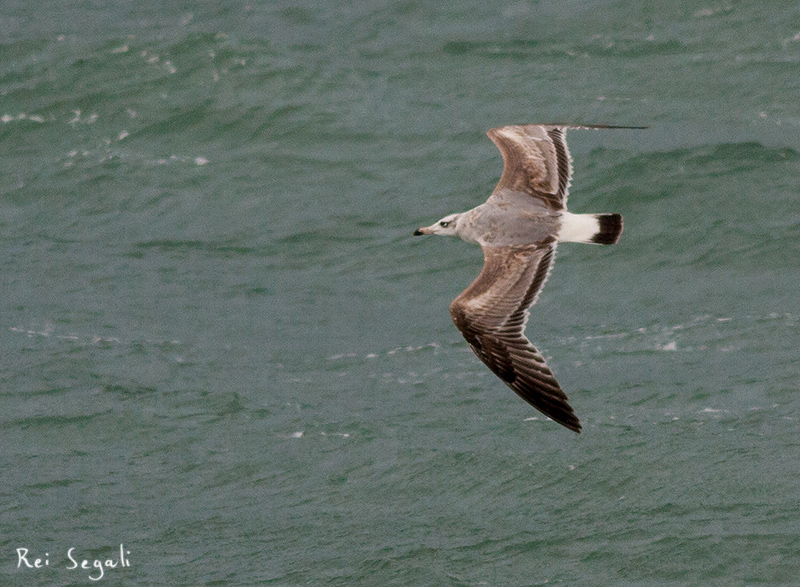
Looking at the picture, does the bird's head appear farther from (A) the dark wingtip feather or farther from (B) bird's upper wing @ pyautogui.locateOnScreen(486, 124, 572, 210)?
(A) the dark wingtip feather

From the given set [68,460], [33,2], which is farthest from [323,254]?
[33,2]

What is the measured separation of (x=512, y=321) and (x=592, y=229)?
120cm

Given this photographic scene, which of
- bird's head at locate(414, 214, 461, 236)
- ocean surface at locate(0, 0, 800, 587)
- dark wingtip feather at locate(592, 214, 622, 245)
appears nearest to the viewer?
dark wingtip feather at locate(592, 214, 622, 245)

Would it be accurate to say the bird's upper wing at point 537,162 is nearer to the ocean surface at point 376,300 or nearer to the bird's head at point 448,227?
the bird's head at point 448,227

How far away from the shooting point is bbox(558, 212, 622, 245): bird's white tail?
472 inches

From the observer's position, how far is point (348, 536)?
13.1m

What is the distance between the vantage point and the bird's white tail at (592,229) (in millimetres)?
12000

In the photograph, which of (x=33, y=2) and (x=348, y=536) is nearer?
(x=348, y=536)

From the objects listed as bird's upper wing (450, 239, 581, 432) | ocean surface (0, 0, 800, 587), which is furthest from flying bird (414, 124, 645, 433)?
ocean surface (0, 0, 800, 587)

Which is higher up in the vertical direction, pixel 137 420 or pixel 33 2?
pixel 33 2

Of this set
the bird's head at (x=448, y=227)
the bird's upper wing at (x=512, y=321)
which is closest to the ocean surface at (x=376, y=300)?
the bird's upper wing at (x=512, y=321)

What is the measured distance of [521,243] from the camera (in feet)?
39.9

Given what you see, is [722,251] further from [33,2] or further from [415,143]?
[33,2]

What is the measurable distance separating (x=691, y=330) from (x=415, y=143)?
4.58m
